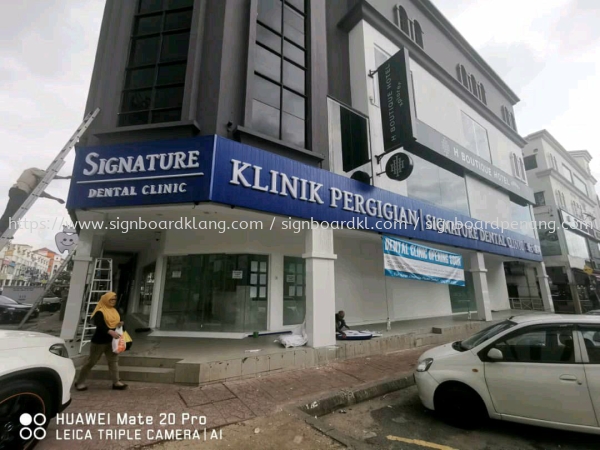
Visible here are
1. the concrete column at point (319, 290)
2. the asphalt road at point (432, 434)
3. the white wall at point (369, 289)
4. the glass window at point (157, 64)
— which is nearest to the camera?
the asphalt road at point (432, 434)

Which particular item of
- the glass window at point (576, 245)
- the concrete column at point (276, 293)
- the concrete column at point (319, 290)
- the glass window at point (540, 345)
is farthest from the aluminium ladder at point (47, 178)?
the glass window at point (576, 245)

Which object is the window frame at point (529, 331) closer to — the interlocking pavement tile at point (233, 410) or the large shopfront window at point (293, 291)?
the interlocking pavement tile at point (233, 410)

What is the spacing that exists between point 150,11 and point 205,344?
9.68 metres

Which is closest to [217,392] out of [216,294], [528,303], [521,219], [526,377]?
[216,294]

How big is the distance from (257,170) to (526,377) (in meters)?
6.02

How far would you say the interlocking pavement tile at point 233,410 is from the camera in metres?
4.11

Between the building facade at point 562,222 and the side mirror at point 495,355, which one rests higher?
the building facade at point 562,222

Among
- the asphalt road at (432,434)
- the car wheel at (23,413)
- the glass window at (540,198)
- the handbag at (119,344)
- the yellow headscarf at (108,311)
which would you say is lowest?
the asphalt road at (432,434)

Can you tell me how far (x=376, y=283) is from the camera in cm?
1225

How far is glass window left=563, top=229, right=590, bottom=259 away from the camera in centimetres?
2339

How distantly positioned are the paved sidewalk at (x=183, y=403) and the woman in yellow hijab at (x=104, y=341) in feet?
0.71

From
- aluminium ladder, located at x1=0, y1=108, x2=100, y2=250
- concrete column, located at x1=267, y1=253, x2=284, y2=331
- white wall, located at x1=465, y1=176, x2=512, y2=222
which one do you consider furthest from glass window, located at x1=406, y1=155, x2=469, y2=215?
aluminium ladder, located at x1=0, y1=108, x2=100, y2=250

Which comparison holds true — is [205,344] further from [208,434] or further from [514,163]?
[514,163]

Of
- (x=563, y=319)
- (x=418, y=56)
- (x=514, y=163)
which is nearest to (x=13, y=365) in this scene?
(x=563, y=319)
